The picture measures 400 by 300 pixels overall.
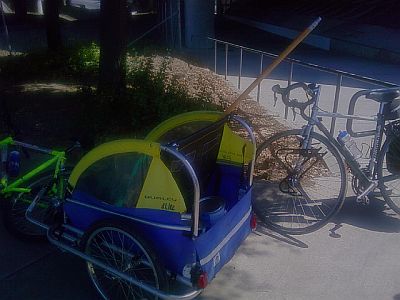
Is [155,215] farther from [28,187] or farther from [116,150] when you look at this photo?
[28,187]

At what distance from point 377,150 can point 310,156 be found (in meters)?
0.60

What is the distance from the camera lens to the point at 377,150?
4129 millimetres

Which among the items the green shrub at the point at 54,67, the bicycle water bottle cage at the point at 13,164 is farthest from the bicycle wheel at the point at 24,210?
the green shrub at the point at 54,67

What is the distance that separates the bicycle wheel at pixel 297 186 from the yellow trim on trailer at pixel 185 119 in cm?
74

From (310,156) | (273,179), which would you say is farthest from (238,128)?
(310,156)

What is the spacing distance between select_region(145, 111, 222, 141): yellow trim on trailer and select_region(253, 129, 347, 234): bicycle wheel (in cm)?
74

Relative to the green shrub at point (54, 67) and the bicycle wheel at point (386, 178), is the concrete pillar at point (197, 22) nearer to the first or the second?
the green shrub at point (54, 67)

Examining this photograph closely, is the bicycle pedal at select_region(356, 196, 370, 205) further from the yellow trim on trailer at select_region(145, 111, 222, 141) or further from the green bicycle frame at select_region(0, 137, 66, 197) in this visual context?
the green bicycle frame at select_region(0, 137, 66, 197)

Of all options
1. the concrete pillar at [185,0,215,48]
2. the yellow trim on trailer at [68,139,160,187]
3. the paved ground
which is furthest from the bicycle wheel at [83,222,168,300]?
the concrete pillar at [185,0,215,48]

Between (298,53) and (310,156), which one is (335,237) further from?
(298,53)

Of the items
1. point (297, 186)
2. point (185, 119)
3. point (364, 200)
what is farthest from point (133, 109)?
point (364, 200)

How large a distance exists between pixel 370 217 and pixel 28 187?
9.48 ft

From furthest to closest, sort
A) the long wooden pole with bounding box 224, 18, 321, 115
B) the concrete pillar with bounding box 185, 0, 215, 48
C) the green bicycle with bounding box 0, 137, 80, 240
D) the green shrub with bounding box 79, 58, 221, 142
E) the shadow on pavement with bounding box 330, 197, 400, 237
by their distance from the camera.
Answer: the concrete pillar with bounding box 185, 0, 215, 48, the green shrub with bounding box 79, 58, 221, 142, the shadow on pavement with bounding box 330, 197, 400, 237, the green bicycle with bounding box 0, 137, 80, 240, the long wooden pole with bounding box 224, 18, 321, 115

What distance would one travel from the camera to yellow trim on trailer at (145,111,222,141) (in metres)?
3.64
